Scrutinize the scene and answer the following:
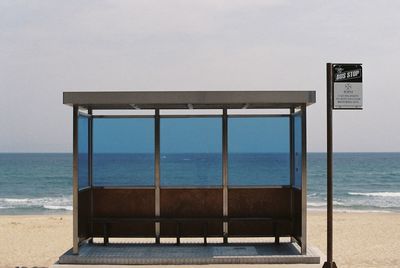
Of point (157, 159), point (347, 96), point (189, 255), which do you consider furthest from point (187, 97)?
point (347, 96)

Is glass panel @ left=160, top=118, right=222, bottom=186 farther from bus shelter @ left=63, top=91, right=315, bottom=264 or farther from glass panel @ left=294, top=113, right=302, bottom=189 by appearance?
glass panel @ left=294, top=113, right=302, bottom=189

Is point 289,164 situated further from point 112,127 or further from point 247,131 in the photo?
point 112,127

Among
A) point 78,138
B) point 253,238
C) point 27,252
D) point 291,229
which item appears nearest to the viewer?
point 78,138

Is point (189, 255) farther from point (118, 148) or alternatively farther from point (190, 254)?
point (118, 148)

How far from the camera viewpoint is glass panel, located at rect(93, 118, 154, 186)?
396 inches

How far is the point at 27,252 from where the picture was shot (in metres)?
12.4

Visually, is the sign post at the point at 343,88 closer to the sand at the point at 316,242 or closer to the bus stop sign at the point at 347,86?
the bus stop sign at the point at 347,86

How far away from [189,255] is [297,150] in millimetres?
2125

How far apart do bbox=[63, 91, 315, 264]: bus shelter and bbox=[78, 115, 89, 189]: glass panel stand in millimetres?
74

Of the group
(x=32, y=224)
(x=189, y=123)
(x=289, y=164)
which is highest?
(x=189, y=123)

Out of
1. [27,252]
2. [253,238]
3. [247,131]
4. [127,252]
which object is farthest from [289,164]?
[27,252]

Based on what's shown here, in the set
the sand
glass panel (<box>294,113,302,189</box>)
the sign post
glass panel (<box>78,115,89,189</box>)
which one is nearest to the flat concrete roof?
glass panel (<box>78,115,89,189</box>)

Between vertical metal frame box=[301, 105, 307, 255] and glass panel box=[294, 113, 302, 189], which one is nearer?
vertical metal frame box=[301, 105, 307, 255]

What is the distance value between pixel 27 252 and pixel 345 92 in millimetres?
7351
